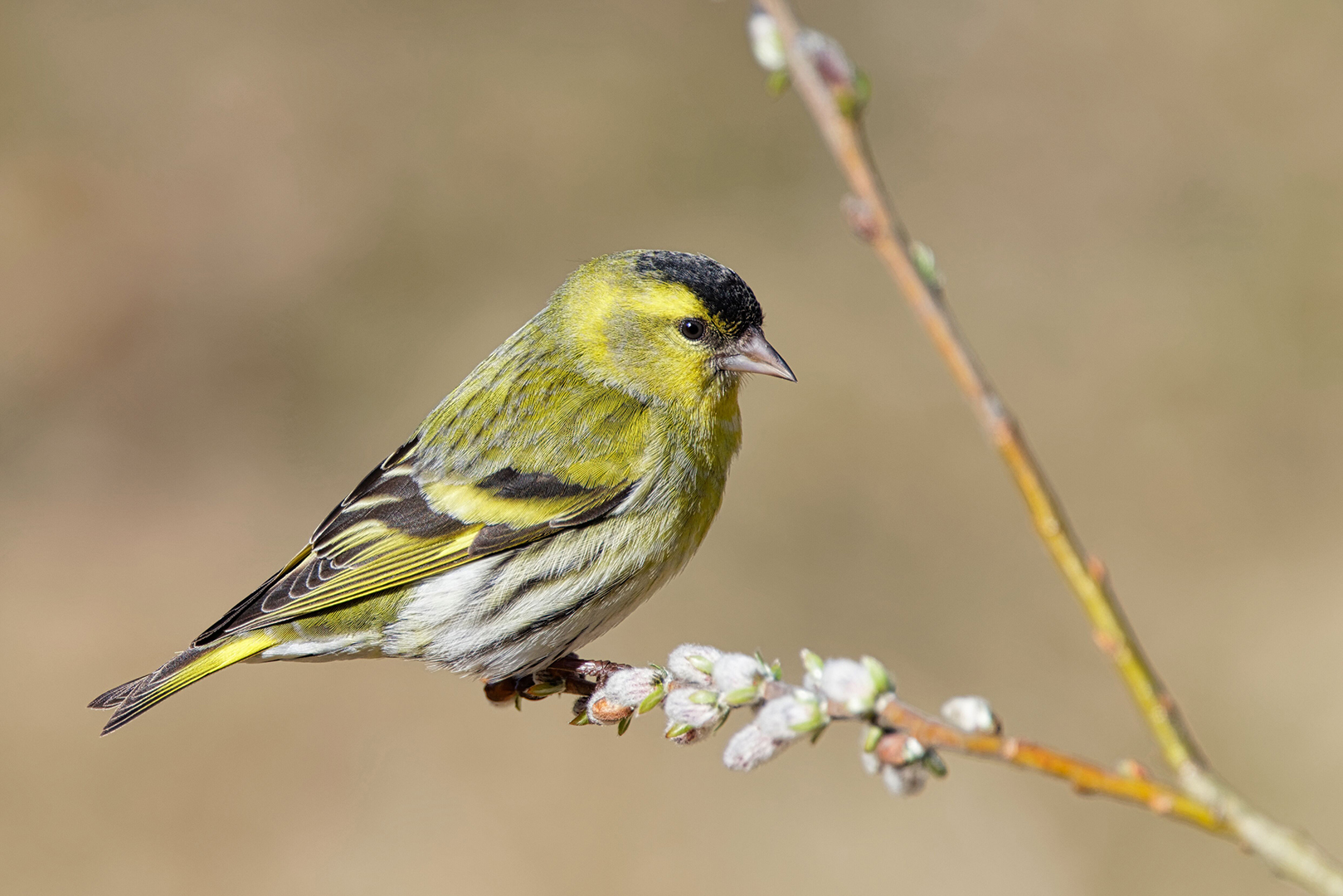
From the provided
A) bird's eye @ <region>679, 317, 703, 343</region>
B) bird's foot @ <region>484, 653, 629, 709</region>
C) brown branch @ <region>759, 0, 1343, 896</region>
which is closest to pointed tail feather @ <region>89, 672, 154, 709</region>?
bird's foot @ <region>484, 653, 629, 709</region>

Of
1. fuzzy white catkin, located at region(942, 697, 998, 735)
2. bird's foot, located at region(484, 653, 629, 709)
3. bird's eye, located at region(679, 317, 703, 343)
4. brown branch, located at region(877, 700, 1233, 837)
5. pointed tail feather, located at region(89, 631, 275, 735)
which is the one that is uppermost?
bird's eye, located at region(679, 317, 703, 343)

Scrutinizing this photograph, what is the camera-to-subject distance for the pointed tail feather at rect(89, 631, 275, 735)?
2.61 meters

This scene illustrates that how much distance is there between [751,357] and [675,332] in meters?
0.21

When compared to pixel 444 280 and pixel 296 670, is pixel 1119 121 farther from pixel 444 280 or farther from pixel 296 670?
pixel 296 670

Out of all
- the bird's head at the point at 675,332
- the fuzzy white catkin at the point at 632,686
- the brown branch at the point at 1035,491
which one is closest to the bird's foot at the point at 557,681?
the fuzzy white catkin at the point at 632,686

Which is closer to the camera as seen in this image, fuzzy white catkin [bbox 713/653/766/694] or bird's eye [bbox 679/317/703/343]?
fuzzy white catkin [bbox 713/653/766/694]

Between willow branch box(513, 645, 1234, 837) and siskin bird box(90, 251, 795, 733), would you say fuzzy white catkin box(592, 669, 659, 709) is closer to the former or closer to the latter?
willow branch box(513, 645, 1234, 837)

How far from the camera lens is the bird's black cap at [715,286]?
3115 millimetres

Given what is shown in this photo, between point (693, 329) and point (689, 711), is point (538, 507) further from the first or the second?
point (689, 711)

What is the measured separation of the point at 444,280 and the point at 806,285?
8.98 ft

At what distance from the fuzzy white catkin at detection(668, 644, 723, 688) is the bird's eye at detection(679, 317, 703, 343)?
168 cm

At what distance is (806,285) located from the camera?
897 centimetres

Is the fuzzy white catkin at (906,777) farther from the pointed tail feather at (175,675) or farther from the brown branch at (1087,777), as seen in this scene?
the pointed tail feather at (175,675)

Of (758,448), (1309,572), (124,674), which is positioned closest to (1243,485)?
(1309,572)
